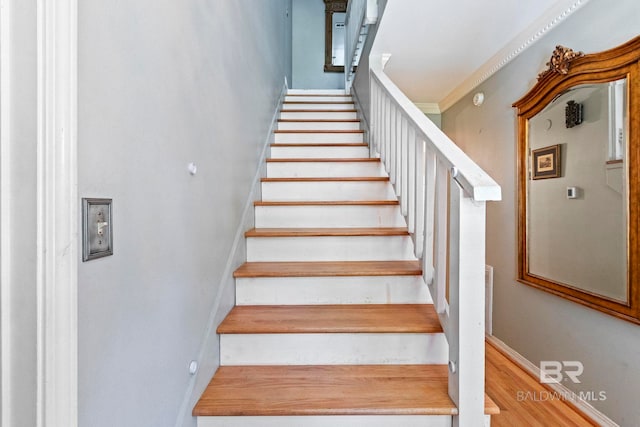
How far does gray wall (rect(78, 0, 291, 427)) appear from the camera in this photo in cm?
59

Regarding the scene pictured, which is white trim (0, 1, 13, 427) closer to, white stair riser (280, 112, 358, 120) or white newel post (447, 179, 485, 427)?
white newel post (447, 179, 485, 427)

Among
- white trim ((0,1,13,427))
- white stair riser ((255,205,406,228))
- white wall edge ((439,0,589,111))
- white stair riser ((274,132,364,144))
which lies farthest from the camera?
white stair riser ((274,132,364,144))

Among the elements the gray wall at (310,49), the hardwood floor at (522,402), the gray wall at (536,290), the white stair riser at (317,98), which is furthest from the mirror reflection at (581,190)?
the gray wall at (310,49)

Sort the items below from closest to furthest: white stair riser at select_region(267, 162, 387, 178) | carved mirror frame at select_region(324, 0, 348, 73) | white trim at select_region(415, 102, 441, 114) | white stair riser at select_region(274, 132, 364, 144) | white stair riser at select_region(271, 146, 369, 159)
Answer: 1. white stair riser at select_region(267, 162, 387, 178)
2. white stair riser at select_region(271, 146, 369, 159)
3. white stair riser at select_region(274, 132, 364, 144)
4. white trim at select_region(415, 102, 441, 114)
5. carved mirror frame at select_region(324, 0, 348, 73)

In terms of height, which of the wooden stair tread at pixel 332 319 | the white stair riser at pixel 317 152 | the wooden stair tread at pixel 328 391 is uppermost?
the white stair riser at pixel 317 152

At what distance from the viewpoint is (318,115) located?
340 cm

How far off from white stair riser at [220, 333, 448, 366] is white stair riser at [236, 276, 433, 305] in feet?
0.84

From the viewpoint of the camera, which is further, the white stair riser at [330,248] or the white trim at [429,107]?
the white trim at [429,107]

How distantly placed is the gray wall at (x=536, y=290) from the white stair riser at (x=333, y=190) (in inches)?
39.8

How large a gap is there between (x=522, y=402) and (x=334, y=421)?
4.34 ft

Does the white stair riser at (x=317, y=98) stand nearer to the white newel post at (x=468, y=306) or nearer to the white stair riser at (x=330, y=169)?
the white stair riser at (x=330, y=169)

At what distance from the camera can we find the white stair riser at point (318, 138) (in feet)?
9.62

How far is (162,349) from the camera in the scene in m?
0.84

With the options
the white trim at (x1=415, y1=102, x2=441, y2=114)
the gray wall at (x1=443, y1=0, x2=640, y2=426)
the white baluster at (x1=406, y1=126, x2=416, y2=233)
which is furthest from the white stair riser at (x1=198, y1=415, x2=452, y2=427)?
the white trim at (x1=415, y1=102, x2=441, y2=114)
